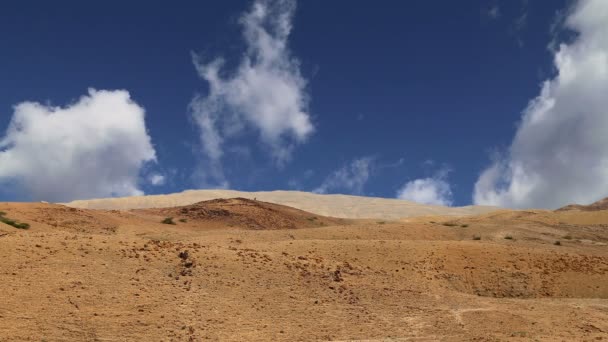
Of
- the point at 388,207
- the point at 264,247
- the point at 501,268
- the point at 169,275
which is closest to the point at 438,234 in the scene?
the point at 501,268

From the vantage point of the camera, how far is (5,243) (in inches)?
658

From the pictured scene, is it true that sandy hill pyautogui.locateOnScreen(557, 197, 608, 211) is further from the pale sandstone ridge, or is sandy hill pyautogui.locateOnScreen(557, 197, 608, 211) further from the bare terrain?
the bare terrain

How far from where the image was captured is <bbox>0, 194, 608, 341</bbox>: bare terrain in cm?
1374

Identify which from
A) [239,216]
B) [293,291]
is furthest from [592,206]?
[293,291]

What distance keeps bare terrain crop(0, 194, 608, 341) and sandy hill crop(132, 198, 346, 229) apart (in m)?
20.7

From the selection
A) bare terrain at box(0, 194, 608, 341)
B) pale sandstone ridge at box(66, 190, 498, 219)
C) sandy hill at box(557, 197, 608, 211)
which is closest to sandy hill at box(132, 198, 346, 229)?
bare terrain at box(0, 194, 608, 341)

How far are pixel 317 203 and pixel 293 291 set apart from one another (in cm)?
11538

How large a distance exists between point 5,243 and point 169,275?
18.0ft

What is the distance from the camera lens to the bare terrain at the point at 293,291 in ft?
45.1

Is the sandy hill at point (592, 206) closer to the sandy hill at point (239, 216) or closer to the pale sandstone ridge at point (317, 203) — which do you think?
the pale sandstone ridge at point (317, 203)

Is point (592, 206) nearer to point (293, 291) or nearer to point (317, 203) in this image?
point (317, 203)

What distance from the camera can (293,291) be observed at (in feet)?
57.1

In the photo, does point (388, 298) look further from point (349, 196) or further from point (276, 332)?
point (349, 196)

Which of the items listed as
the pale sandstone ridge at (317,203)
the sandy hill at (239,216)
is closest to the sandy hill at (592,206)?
the pale sandstone ridge at (317,203)
